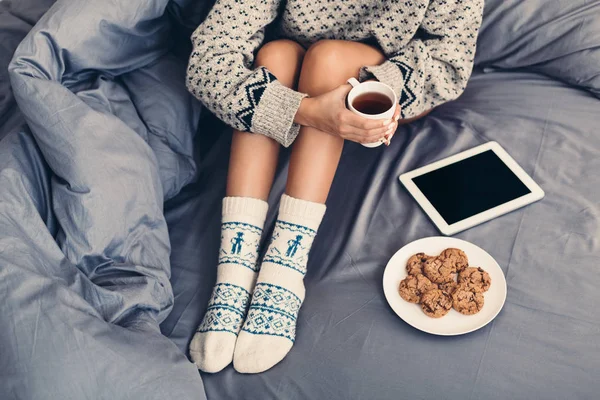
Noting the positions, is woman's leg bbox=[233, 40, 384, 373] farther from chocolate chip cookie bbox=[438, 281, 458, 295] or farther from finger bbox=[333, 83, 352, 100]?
chocolate chip cookie bbox=[438, 281, 458, 295]

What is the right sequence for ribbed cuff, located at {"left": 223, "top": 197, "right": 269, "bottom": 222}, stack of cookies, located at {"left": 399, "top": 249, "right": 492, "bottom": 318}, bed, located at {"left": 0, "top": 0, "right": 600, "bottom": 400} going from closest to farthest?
bed, located at {"left": 0, "top": 0, "right": 600, "bottom": 400} → stack of cookies, located at {"left": 399, "top": 249, "right": 492, "bottom": 318} → ribbed cuff, located at {"left": 223, "top": 197, "right": 269, "bottom": 222}

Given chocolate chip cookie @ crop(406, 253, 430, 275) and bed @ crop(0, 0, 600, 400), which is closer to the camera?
bed @ crop(0, 0, 600, 400)

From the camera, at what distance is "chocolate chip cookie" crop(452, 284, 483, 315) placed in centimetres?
96

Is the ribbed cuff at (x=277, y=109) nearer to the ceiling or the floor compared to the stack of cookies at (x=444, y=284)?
nearer to the ceiling

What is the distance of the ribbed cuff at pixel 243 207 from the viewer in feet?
3.50

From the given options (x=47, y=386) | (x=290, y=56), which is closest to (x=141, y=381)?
(x=47, y=386)

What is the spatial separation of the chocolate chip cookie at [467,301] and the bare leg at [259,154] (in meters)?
0.38

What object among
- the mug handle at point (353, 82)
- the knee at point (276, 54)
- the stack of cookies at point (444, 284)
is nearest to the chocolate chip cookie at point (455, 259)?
the stack of cookies at point (444, 284)

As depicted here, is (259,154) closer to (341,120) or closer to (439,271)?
(341,120)

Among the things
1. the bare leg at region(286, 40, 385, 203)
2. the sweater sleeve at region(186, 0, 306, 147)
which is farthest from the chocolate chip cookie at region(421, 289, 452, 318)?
the sweater sleeve at region(186, 0, 306, 147)

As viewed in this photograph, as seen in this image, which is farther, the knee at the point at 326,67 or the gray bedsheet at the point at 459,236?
the knee at the point at 326,67

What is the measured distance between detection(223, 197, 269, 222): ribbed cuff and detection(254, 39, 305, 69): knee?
0.81ft

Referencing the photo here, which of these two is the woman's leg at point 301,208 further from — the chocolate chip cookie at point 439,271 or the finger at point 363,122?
the chocolate chip cookie at point 439,271

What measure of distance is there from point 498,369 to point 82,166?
71 centimetres
